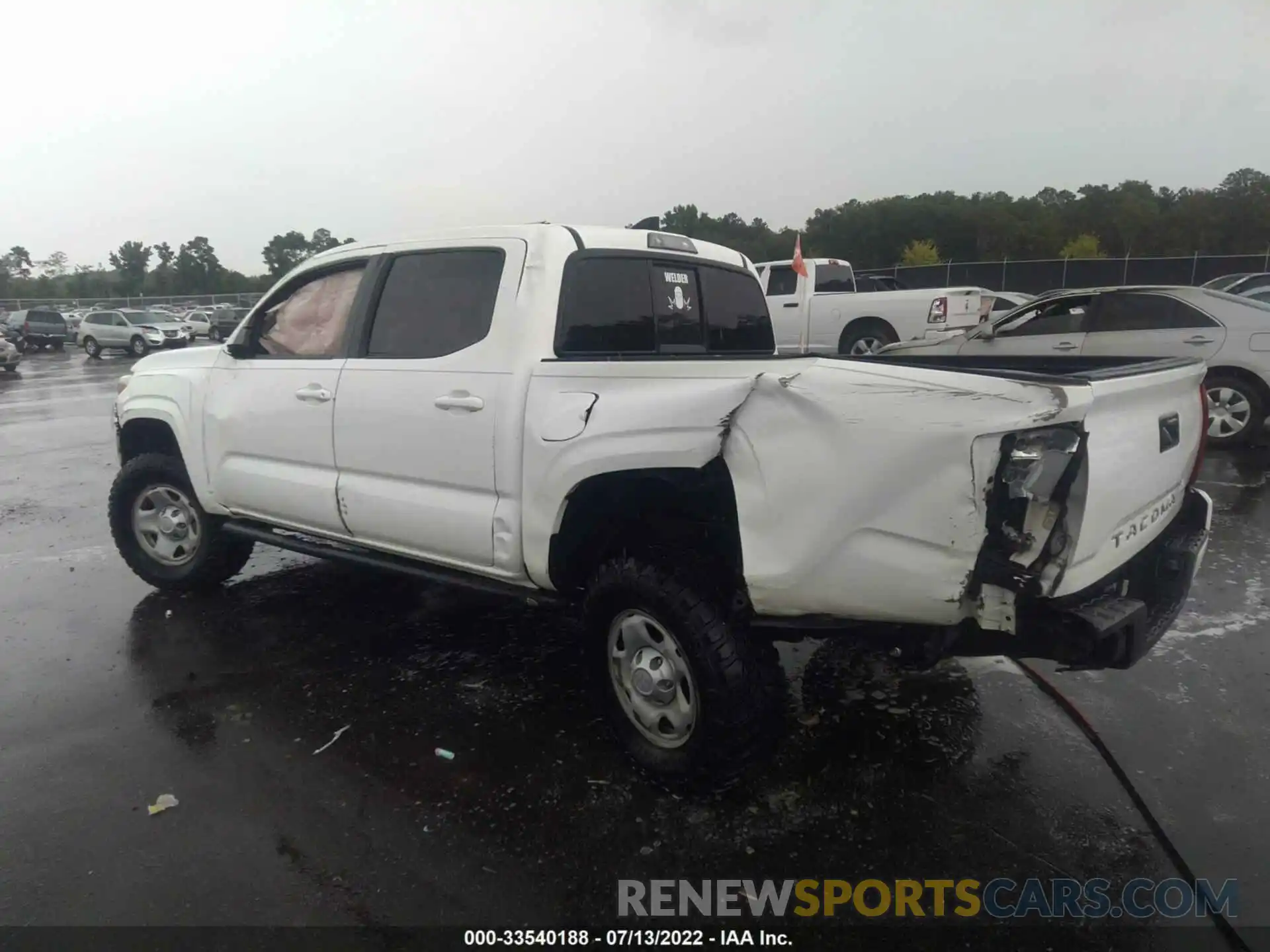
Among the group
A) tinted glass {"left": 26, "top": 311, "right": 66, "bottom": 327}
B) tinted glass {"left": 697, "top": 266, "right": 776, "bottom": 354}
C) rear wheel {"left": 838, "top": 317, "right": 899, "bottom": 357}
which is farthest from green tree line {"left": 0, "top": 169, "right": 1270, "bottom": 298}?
tinted glass {"left": 697, "top": 266, "right": 776, "bottom": 354}

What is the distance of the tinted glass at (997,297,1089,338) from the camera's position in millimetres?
9102

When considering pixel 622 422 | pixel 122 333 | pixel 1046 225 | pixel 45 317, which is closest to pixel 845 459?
pixel 622 422

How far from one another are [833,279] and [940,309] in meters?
2.27

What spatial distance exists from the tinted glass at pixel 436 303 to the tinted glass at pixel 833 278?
38.1ft

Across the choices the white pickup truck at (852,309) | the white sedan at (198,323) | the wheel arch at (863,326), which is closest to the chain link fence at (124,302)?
the white sedan at (198,323)

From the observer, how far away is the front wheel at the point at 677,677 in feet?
8.89

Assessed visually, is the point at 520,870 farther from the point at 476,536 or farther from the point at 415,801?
the point at 476,536

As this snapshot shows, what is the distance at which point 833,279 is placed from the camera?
14.7 metres

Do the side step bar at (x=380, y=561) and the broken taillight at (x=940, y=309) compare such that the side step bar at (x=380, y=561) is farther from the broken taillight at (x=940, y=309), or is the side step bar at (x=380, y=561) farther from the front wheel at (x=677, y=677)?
the broken taillight at (x=940, y=309)

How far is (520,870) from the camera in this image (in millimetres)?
2578

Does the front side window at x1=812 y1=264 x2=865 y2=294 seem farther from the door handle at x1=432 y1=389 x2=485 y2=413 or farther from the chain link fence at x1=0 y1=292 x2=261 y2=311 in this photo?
the chain link fence at x1=0 y1=292 x2=261 y2=311

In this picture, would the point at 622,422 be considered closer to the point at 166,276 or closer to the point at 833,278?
the point at 833,278

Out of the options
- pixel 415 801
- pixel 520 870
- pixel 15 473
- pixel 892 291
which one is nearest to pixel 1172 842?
pixel 520 870

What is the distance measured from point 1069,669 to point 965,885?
742 millimetres
